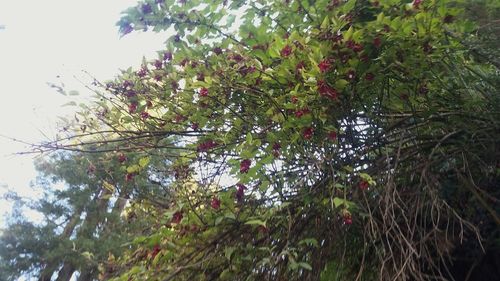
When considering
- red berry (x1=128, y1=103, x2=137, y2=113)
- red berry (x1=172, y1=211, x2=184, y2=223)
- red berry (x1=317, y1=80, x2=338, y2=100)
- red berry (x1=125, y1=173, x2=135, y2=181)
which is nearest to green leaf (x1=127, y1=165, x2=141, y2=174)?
red berry (x1=125, y1=173, x2=135, y2=181)

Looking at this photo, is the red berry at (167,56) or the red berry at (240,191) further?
the red berry at (167,56)

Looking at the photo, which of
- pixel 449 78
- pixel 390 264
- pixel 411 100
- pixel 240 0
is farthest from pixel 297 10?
pixel 390 264

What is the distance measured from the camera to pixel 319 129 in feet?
6.01

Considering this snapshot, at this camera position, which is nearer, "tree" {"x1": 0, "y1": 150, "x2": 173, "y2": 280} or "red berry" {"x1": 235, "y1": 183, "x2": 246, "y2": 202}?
"red berry" {"x1": 235, "y1": 183, "x2": 246, "y2": 202}

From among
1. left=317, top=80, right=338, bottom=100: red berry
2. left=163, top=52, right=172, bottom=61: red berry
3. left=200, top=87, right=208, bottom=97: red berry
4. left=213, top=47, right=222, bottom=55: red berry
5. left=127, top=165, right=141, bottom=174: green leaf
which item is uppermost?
left=213, top=47, right=222, bottom=55: red berry

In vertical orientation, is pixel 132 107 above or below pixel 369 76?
below

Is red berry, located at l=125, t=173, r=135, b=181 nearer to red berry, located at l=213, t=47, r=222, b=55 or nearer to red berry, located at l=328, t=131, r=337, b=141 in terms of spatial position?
red berry, located at l=213, t=47, r=222, b=55

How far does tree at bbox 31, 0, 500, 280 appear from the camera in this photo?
65.7 inches

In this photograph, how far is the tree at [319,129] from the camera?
1.67 metres

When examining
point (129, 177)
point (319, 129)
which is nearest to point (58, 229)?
point (129, 177)

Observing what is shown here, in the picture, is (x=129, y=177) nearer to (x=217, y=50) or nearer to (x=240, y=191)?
(x=240, y=191)

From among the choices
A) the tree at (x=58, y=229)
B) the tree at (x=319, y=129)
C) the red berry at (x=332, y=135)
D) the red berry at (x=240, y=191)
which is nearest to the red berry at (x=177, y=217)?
the tree at (x=319, y=129)

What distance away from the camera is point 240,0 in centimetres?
203

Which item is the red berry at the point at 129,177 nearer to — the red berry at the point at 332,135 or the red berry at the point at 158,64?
the red berry at the point at 158,64
